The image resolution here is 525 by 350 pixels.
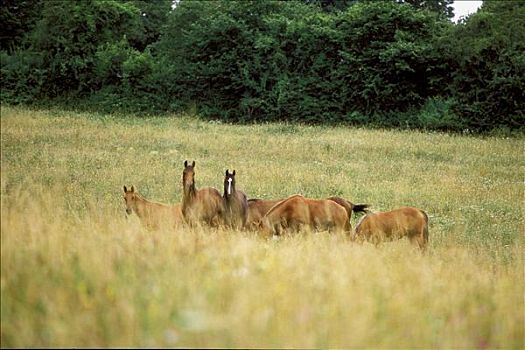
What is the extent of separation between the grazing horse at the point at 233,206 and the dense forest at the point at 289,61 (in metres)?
19.1

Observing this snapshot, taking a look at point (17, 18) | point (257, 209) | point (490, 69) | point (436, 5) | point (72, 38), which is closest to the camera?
point (257, 209)

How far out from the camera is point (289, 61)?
3547cm

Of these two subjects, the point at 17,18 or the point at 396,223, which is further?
the point at 17,18

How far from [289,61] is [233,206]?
26.1 metres

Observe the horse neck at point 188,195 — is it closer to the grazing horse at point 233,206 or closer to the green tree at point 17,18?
the grazing horse at point 233,206

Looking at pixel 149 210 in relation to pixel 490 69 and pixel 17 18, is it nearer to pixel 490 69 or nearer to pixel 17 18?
pixel 490 69

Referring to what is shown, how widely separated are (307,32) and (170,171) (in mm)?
20941

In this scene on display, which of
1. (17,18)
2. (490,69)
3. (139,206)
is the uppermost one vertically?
A: (17,18)

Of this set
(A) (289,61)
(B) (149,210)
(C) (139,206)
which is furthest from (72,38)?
(B) (149,210)

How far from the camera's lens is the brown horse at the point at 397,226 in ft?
31.6

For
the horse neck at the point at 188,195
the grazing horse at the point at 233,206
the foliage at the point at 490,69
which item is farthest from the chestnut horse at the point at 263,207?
the foliage at the point at 490,69

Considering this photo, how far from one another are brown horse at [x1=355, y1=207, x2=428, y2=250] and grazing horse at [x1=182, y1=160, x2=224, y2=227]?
2.26 meters

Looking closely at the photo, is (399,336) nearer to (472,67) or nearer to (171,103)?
(472,67)

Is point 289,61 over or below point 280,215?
over
